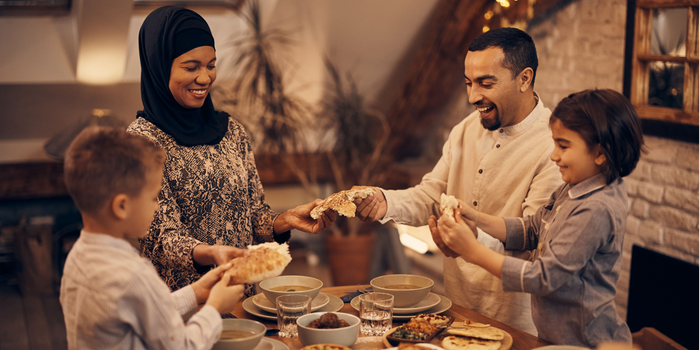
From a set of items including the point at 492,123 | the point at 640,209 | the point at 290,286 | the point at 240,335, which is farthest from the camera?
the point at 640,209

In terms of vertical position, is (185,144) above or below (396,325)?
above

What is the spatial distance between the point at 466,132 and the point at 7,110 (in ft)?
12.4

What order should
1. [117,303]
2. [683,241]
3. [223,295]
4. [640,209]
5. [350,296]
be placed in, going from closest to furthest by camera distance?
[117,303] < [223,295] < [350,296] < [683,241] < [640,209]

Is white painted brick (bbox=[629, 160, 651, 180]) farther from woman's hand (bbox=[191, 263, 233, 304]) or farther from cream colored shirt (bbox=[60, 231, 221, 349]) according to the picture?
cream colored shirt (bbox=[60, 231, 221, 349])

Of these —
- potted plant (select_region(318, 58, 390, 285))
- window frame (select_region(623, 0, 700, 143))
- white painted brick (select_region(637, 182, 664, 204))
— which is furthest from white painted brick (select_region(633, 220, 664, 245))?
potted plant (select_region(318, 58, 390, 285))

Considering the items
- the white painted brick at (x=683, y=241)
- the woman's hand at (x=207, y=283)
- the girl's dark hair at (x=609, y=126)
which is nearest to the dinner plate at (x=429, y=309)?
the woman's hand at (x=207, y=283)

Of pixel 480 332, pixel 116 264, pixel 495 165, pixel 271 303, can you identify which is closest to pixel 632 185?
pixel 495 165

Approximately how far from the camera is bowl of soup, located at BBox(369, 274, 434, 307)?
1.88 meters

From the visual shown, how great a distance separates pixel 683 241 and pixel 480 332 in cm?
188

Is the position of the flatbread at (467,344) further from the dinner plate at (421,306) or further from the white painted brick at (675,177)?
the white painted brick at (675,177)

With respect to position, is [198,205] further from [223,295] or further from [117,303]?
[117,303]

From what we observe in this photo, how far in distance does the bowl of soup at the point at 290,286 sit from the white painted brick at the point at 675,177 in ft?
6.83

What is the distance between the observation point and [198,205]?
204 cm

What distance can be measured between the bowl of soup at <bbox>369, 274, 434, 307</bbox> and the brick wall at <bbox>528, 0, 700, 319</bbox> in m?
1.74
